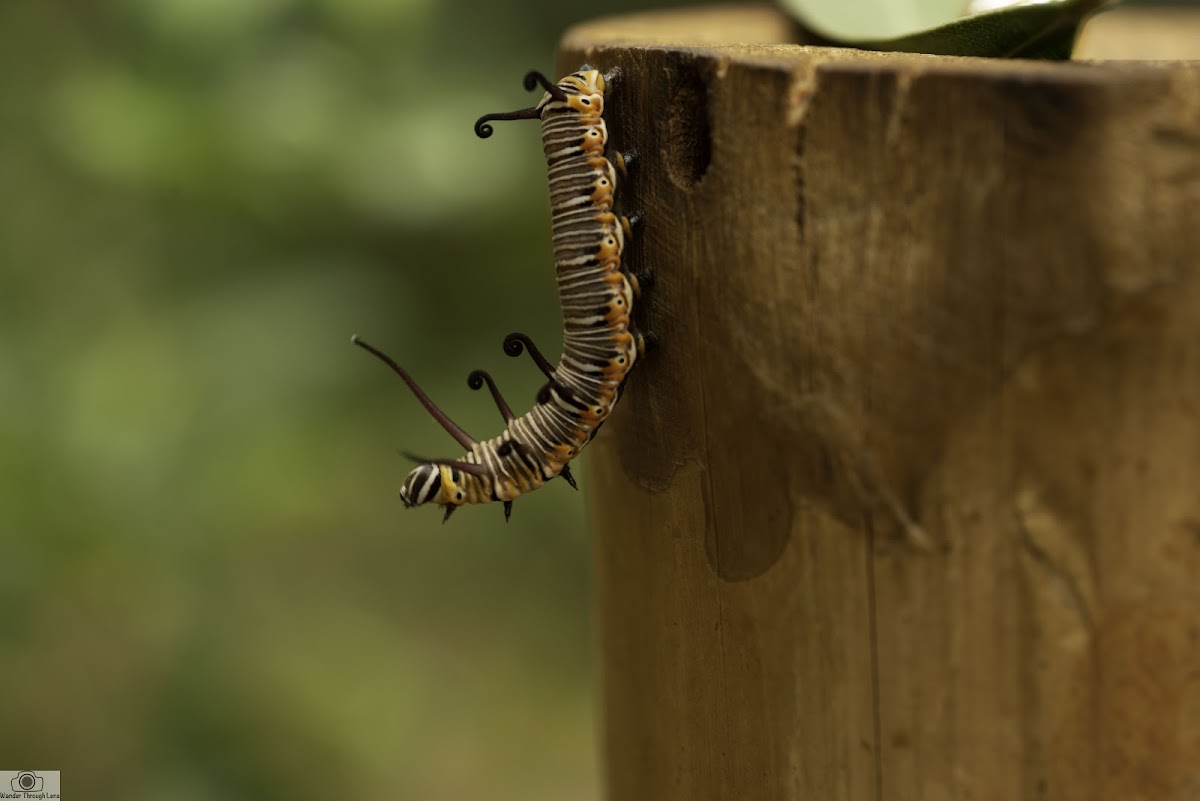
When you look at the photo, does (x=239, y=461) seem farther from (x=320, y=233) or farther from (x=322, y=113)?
(x=322, y=113)

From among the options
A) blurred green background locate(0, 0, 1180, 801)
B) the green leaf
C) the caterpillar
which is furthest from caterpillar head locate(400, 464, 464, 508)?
blurred green background locate(0, 0, 1180, 801)

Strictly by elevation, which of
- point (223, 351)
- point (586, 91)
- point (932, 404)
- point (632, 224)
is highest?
point (586, 91)

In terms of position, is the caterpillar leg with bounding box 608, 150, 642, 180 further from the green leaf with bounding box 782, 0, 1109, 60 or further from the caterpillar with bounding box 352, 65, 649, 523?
the green leaf with bounding box 782, 0, 1109, 60

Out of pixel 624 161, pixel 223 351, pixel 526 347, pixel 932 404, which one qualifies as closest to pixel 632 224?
pixel 624 161

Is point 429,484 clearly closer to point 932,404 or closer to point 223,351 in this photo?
point 932,404

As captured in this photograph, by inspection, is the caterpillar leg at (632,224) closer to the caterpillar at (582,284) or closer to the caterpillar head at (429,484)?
the caterpillar at (582,284)

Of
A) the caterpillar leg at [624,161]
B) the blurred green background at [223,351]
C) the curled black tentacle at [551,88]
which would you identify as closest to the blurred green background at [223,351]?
the blurred green background at [223,351]

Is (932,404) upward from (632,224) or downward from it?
downward
